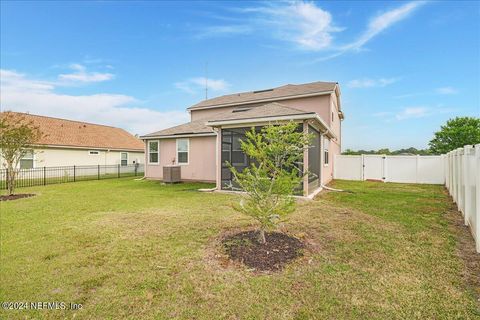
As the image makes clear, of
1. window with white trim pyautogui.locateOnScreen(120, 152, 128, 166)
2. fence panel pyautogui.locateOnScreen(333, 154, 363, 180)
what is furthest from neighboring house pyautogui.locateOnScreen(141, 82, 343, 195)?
window with white trim pyautogui.locateOnScreen(120, 152, 128, 166)

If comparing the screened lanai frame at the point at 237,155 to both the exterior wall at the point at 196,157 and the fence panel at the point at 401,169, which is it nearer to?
the exterior wall at the point at 196,157

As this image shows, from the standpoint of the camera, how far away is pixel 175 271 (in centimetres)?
332

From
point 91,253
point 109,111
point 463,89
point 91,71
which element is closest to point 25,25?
point 91,71

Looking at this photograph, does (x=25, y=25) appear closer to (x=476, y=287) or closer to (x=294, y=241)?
(x=294, y=241)

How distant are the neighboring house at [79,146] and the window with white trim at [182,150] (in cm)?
858

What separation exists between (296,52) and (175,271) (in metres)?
14.2

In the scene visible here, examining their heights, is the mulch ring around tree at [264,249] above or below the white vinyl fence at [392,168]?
below

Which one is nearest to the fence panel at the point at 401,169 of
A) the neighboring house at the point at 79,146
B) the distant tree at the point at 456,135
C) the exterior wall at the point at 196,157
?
the exterior wall at the point at 196,157

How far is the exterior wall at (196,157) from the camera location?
13.4m

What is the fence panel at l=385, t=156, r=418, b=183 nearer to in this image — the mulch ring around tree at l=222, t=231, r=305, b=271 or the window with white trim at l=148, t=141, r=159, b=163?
the mulch ring around tree at l=222, t=231, r=305, b=271

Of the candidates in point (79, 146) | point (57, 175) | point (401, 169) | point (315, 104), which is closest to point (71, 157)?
point (79, 146)

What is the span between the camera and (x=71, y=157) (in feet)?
61.1

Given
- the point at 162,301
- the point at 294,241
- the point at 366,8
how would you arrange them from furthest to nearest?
the point at 366,8 < the point at 294,241 < the point at 162,301

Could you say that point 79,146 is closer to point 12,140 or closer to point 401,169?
point 12,140
